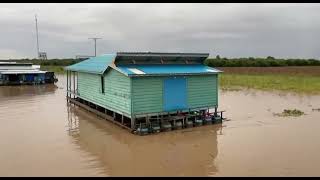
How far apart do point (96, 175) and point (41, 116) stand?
1083cm

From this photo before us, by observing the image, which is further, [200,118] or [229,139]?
[200,118]

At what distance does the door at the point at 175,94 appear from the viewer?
1608 cm

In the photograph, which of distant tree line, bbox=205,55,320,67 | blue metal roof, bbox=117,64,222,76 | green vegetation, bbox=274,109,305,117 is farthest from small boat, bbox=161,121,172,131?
distant tree line, bbox=205,55,320,67

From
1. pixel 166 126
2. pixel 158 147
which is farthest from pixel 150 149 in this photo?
pixel 166 126

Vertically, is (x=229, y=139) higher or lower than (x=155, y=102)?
lower

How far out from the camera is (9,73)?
38906mm

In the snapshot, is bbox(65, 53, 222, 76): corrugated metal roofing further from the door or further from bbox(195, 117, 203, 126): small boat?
bbox(195, 117, 203, 126): small boat

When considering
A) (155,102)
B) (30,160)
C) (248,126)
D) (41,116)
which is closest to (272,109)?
(248,126)

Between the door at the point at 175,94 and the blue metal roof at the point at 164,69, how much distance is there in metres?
0.41

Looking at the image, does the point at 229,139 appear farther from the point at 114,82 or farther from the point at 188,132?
the point at 114,82

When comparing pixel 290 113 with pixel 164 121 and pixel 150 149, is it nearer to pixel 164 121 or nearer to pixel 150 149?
pixel 164 121

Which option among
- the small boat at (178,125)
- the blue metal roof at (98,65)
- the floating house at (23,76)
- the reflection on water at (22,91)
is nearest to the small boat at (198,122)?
the small boat at (178,125)

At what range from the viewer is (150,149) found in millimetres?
12844

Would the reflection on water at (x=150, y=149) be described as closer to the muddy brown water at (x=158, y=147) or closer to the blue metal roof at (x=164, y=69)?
the muddy brown water at (x=158, y=147)
